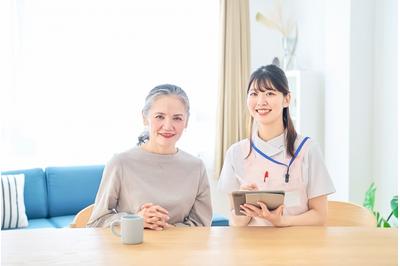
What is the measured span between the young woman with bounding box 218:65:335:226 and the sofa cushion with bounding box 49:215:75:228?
218 centimetres

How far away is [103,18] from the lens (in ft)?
15.2

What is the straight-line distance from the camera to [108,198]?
2020 mm

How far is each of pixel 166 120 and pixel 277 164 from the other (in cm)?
48

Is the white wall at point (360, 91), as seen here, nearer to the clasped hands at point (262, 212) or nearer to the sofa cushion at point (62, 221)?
the sofa cushion at point (62, 221)

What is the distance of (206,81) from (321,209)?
305 cm

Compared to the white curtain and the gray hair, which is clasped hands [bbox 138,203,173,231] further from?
the white curtain

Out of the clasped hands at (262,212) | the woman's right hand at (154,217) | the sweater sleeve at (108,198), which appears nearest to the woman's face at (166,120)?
the sweater sleeve at (108,198)

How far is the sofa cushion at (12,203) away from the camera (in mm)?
3873

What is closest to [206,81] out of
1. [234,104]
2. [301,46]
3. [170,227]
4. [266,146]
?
[234,104]

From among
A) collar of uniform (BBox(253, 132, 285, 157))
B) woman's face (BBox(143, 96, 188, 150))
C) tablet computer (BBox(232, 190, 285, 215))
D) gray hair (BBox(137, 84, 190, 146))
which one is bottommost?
tablet computer (BBox(232, 190, 285, 215))

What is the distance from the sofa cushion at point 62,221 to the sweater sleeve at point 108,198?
203 cm

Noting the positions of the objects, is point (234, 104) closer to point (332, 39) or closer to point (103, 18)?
point (332, 39)

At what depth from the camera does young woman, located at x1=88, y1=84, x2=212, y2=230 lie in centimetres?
204

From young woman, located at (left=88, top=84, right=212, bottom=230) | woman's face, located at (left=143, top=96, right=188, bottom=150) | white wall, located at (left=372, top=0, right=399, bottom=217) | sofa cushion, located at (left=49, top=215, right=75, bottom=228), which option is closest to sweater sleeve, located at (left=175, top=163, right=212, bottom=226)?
young woman, located at (left=88, top=84, right=212, bottom=230)
